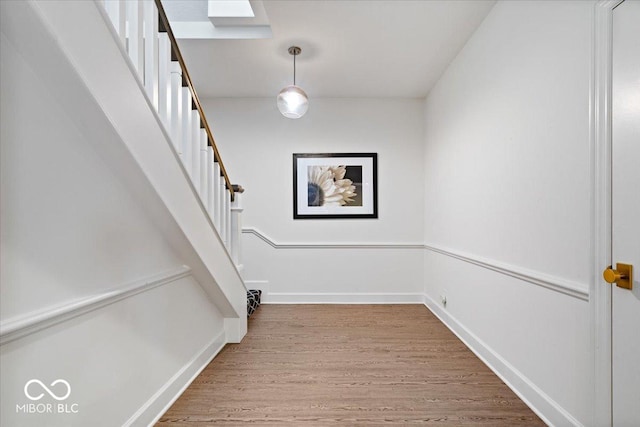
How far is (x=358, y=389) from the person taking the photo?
6.38 feet

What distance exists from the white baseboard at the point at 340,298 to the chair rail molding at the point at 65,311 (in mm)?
2346

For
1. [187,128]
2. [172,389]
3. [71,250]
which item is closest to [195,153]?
[187,128]

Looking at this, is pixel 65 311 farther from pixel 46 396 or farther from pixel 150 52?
pixel 150 52

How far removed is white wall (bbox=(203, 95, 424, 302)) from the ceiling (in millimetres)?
233

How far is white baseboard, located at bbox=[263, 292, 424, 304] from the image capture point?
3.90m

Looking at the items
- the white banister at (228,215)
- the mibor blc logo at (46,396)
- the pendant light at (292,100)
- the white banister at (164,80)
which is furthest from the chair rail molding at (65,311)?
the pendant light at (292,100)

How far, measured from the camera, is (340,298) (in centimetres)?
390

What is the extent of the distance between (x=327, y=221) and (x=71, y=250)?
2.95 meters

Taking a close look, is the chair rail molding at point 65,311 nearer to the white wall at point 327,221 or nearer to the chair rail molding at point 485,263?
the chair rail molding at point 485,263

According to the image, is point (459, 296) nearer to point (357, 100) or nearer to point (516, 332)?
point (516, 332)

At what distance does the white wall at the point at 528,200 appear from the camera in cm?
146

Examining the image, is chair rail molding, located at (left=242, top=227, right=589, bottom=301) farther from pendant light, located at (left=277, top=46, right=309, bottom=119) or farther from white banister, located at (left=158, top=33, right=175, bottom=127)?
white banister, located at (left=158, top=33, right=175, bottom=127)

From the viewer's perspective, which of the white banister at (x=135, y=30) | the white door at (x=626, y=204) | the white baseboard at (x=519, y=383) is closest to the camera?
the white door at (x=626, y=204)

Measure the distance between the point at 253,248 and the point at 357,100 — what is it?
2219 millimetres
